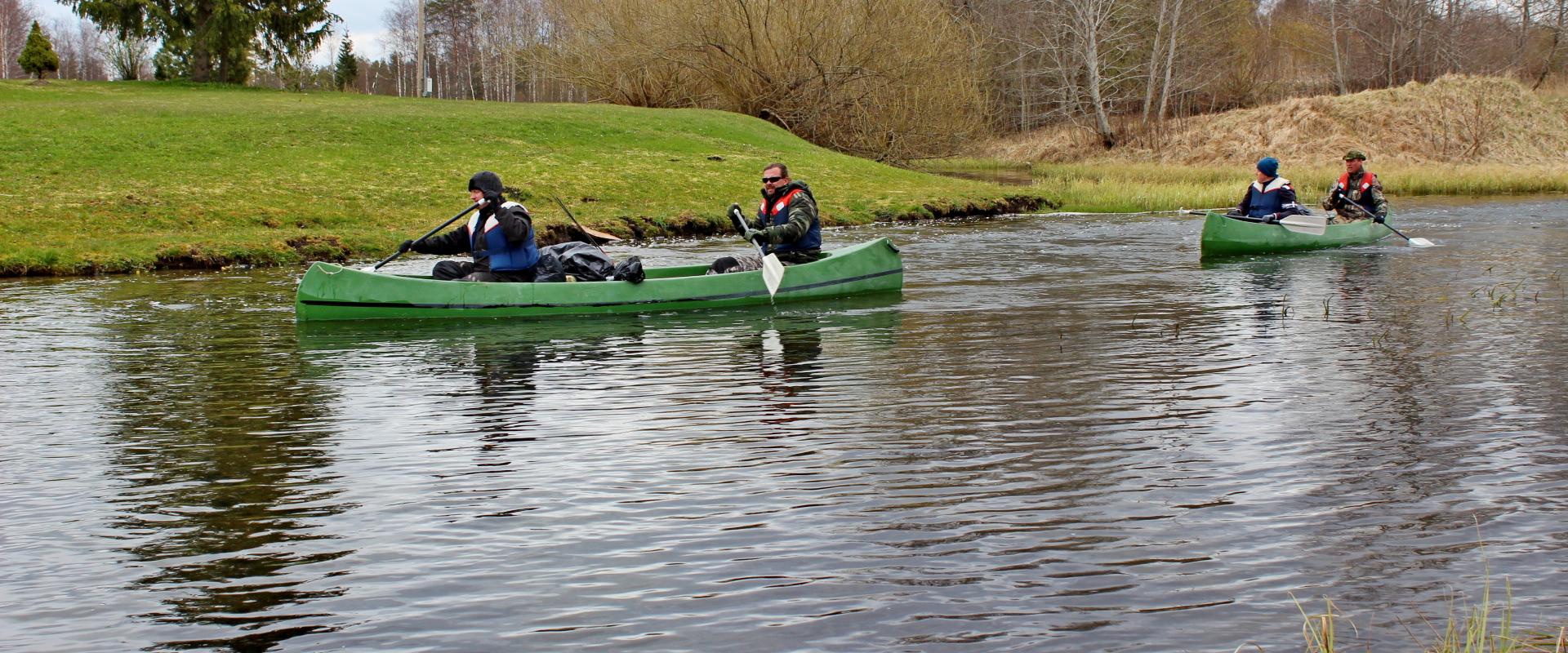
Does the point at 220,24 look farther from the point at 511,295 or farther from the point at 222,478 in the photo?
the point at 222,478

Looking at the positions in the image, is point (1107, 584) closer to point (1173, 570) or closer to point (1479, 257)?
point (1173, 570)

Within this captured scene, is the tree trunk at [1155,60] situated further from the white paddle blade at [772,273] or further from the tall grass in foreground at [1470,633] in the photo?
the tall grass in foreground at [1470,633]

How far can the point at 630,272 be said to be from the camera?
13.1 metres

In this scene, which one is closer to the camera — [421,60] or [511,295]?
[511,295]

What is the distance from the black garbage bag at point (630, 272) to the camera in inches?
515

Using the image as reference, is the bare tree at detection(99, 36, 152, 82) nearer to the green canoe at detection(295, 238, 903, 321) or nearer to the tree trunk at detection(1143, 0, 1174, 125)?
the tree trunk at detection(1143, 0, 1174, 125)

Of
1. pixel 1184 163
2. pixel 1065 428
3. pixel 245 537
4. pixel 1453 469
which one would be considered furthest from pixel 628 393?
pixel 1184 163

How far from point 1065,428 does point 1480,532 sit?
7.85 ft

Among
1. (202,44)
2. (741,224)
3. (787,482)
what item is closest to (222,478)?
(787,482)

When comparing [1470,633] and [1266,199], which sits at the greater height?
[1266,199]

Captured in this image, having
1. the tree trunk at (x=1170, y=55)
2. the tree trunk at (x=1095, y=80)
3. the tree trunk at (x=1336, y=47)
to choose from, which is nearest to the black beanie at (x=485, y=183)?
the tree trunk at (x=1095, y=80)

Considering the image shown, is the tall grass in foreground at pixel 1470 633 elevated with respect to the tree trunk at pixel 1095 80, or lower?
lower

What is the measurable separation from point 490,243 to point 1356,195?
13.6 m

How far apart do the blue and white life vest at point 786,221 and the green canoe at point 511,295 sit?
626 millimetres
